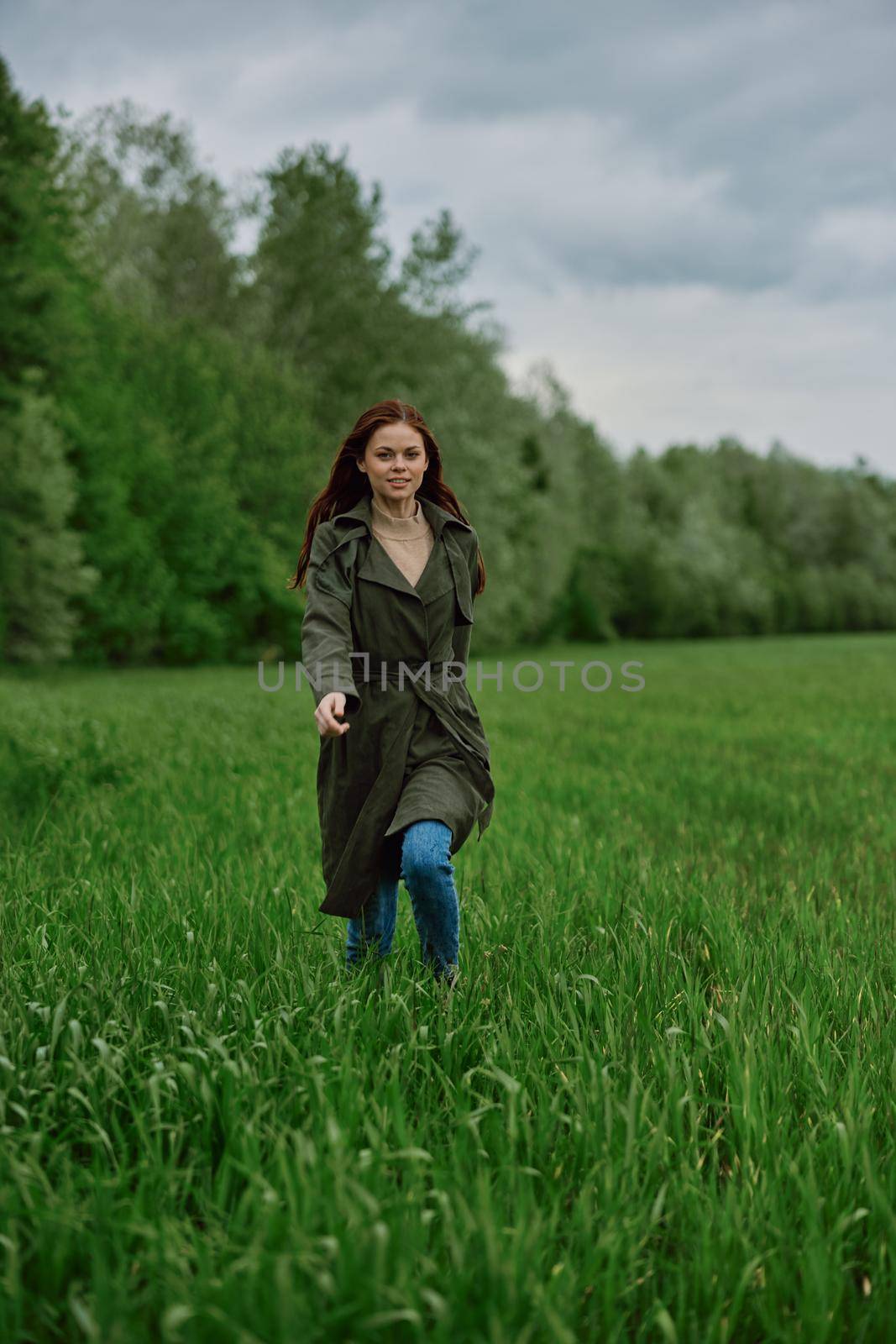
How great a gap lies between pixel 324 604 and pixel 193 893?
1563mm

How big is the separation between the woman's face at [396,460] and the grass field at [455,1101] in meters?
1.58

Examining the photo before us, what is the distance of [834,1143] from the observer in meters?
2.31

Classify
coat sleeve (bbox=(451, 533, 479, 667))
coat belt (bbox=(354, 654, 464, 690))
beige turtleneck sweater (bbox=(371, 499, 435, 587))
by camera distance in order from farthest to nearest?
coat sleeve (bbox=(451, 533, 479, 667)) < beige turtleneck sweater (bbox=(371, 499, 435, 587)) < coat belt (bbox=(354, 654, 464, 690))

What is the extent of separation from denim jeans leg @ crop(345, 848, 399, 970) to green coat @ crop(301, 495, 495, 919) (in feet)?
0.34

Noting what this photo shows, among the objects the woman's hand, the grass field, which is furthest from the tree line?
the woman's hand

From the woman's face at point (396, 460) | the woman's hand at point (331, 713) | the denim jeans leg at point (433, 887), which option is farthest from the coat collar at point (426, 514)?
the denim jeans leg at point (433, 887)

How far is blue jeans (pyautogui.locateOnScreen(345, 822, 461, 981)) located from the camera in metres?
2.97

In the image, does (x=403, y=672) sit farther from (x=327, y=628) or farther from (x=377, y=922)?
(x=377, y=922)

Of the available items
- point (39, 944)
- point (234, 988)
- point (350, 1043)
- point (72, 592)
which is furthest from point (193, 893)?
point (72, 592)

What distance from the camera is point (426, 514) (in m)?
3.47

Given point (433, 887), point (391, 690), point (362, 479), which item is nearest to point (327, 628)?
point (391, 690)

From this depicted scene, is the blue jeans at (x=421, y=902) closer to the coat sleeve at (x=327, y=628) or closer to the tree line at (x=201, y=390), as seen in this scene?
the coat sleeve at (x=327, y=628)

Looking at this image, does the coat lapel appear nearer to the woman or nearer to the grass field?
the woman

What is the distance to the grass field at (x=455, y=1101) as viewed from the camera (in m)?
1.80
